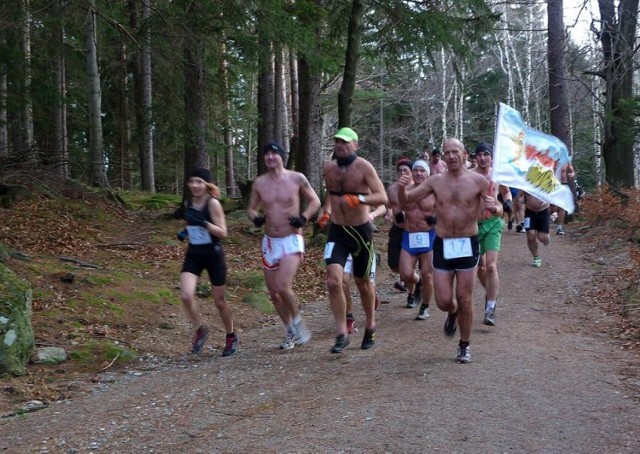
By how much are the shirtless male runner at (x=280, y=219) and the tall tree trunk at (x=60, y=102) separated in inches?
260

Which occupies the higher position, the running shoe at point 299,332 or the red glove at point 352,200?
the red glove at point 352,200

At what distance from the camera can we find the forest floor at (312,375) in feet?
15.7

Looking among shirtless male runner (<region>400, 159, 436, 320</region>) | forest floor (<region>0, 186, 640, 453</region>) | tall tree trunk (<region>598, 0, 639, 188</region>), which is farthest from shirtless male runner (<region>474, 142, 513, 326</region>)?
tall tree trunk (<region>598, 0, 639, 188</region>)

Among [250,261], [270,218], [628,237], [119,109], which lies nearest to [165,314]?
[270,218]

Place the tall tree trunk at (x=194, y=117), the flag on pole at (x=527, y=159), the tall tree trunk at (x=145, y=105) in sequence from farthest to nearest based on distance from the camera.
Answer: the tall tree trunk at (x=194, y=117) → the tall tree trunk at (x=145, y=105) → the flag on pole at (x=527, y=159)

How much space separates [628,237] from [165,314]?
10529mm

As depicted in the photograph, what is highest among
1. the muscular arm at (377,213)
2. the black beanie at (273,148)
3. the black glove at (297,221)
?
the black beanie at (273,148)

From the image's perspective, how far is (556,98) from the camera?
67.5 feet

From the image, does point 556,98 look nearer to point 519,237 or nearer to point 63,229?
point 519,237

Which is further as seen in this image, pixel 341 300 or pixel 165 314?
pixel 165 314

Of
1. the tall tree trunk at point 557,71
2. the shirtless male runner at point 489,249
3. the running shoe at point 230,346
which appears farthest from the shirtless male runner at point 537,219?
the tall tree trunk at point 557,71

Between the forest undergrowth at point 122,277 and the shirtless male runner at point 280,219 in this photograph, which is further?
the forest undergrowth at point 122,277

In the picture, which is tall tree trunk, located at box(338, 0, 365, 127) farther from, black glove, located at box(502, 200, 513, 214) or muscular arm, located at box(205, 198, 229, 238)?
muscular arm, located at box(205, 198, 229, 238)

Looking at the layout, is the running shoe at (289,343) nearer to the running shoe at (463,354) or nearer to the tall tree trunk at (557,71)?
the running shoe at (463,354)
